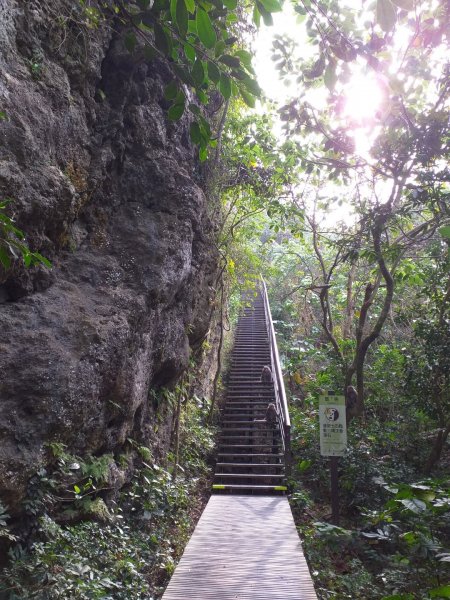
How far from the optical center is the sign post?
5.03 meters

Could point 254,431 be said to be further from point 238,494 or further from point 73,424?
point 73,424

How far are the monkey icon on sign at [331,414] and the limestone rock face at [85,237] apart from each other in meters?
2.03

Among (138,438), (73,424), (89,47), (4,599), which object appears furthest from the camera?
(138,438)

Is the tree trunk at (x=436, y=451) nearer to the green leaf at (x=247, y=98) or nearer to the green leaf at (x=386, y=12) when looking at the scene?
the green leaf at (x=247, y=98)

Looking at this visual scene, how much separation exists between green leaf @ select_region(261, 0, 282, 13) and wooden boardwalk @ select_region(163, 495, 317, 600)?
386 centimetres

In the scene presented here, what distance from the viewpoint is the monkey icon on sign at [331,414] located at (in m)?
5.08

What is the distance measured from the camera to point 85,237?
14.9ft

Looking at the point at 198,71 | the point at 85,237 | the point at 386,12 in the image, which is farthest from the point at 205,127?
the point at 85,237

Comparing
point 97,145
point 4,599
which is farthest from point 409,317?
point 4,599

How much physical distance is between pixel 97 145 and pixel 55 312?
6.76 feet

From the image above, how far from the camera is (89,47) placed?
14.6 ft

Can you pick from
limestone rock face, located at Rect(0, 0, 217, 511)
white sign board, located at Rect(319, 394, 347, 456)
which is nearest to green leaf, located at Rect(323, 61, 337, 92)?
limestone rock face, located at Rect(0, 0, 217, 511)

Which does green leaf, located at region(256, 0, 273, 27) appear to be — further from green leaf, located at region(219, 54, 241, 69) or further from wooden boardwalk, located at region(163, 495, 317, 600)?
wooden boardwalk, located at region(163, 495, 317, 600)

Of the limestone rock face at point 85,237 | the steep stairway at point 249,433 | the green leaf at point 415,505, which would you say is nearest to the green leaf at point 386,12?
the green leaf at point 415,505
